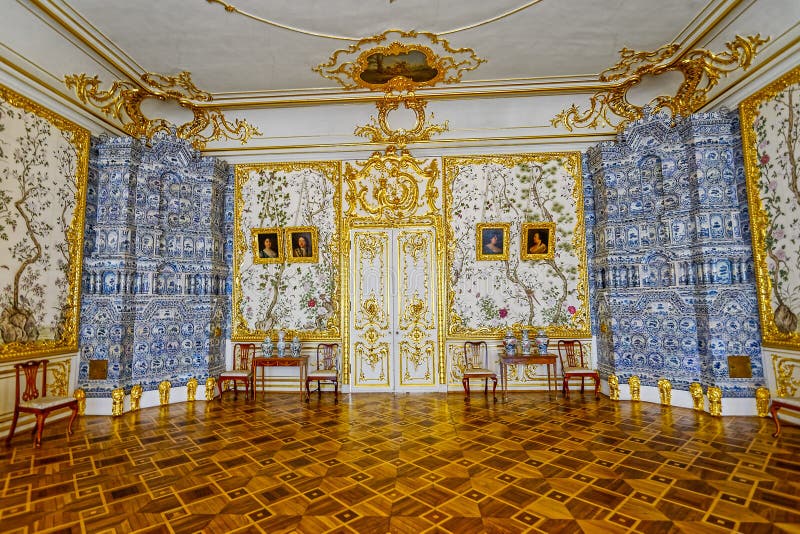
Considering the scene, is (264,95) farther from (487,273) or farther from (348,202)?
(487,273)

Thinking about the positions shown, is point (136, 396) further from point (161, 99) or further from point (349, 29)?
point (349, 29)

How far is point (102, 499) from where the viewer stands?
3277 millimetres

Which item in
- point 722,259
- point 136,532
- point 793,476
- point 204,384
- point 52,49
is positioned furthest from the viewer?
point 204,384

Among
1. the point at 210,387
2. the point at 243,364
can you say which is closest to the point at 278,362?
the point at 243,364

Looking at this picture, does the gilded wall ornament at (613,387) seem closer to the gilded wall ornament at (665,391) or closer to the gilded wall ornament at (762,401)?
the gilded wall ornament at (665,391)

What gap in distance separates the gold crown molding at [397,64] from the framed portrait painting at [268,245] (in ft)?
9.74

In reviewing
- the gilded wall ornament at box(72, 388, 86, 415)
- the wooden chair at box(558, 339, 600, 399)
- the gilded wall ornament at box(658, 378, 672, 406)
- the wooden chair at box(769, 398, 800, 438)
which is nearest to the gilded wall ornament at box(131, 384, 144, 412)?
the gilded wall ornament at box(72, 388, 86, 415)

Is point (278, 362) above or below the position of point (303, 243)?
below

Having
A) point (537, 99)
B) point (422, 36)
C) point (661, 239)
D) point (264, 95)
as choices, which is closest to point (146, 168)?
point (264, 95)

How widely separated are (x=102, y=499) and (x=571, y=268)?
23.5 feet

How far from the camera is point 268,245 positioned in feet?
25.2

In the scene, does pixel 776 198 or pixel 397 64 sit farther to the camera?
pixel 397 64

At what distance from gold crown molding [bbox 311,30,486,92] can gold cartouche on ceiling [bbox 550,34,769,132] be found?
89.2 inches

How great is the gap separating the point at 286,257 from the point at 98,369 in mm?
3345
